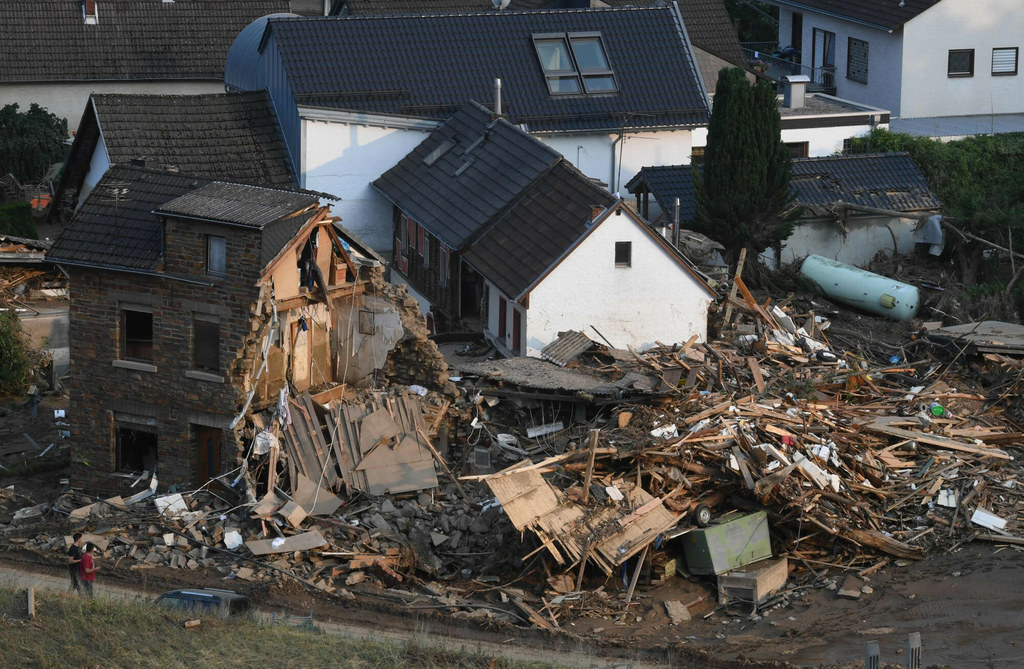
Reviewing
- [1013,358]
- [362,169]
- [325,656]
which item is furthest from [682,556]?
[362,169]

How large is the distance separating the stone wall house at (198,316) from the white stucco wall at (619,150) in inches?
510

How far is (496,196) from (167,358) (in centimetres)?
979

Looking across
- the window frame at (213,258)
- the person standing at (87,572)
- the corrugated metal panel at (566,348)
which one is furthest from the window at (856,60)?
the person standing at (87,572)

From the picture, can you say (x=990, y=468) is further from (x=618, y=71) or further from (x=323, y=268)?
(x=618, y=71)

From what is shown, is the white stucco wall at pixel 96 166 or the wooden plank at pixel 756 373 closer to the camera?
the wooden plank at pixel 756 373

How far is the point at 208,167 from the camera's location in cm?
3897

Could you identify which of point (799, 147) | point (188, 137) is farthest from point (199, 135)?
point (799, 147)

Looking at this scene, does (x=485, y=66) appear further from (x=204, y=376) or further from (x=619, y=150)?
(x=204, y=376)

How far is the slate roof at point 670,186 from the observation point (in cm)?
3762

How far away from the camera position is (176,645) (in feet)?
66.1

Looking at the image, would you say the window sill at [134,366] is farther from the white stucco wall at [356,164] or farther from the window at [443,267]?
the white stucco wall at [356,164]

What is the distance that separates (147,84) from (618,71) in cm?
1857

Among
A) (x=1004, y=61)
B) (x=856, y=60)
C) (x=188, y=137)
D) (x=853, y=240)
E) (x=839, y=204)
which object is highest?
(x=856, y=60)

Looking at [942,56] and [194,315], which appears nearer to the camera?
[194,315]
